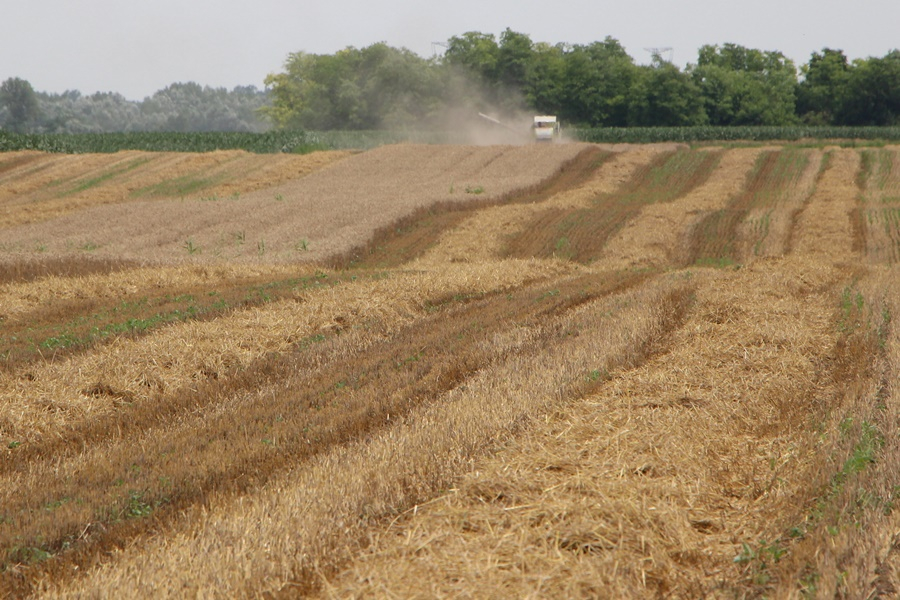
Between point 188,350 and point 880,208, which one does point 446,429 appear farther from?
point 880,208

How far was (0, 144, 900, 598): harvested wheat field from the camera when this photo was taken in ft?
18.5

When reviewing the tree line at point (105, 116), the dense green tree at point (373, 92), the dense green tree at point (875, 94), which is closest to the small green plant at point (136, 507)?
the dense green tree at point (373, 92)

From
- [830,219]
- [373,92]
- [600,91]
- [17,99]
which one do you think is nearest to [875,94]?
[600,91]

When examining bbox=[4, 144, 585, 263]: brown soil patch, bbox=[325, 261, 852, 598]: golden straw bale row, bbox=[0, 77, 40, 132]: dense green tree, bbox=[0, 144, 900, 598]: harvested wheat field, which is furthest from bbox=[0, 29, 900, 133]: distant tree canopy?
bbox=[0, 77, 40, 132]: dense green tree

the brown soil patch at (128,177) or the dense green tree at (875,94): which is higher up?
the dense green tree at (875,94)

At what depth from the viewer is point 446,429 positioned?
325 inches

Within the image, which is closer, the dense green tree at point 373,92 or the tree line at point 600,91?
the tree line at point 600,91

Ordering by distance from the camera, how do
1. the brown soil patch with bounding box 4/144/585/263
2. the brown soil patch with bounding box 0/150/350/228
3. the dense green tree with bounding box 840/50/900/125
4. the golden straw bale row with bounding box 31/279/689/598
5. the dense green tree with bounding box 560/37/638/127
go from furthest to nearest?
the dense green tree with bounding box 560/37/638/127, the dense green tree with bounding box 840/50/900/125, the brown soil patch with bounding box 0/150/350/228, the brown soil patch with bounding box 4/144/585/263, the golden straw bale row with bounding box 31/279/689/598

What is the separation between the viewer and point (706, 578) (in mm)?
5523

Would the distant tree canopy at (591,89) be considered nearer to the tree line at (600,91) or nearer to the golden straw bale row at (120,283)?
the tree line at (600,91)

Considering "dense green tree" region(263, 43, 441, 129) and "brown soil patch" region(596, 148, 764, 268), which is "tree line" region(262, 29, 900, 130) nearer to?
"dense green tree" region(263, 43, 441, 129)

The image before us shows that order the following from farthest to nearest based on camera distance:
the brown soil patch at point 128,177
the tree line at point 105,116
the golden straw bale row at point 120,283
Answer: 1. the tree line at point 105,116
2. the brown soil patch at point 128,177
3. the golden straw bale row at point 120,283

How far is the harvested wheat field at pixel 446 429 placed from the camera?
5.63 meters

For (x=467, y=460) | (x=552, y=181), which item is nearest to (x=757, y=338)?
(x=467, y=460)
